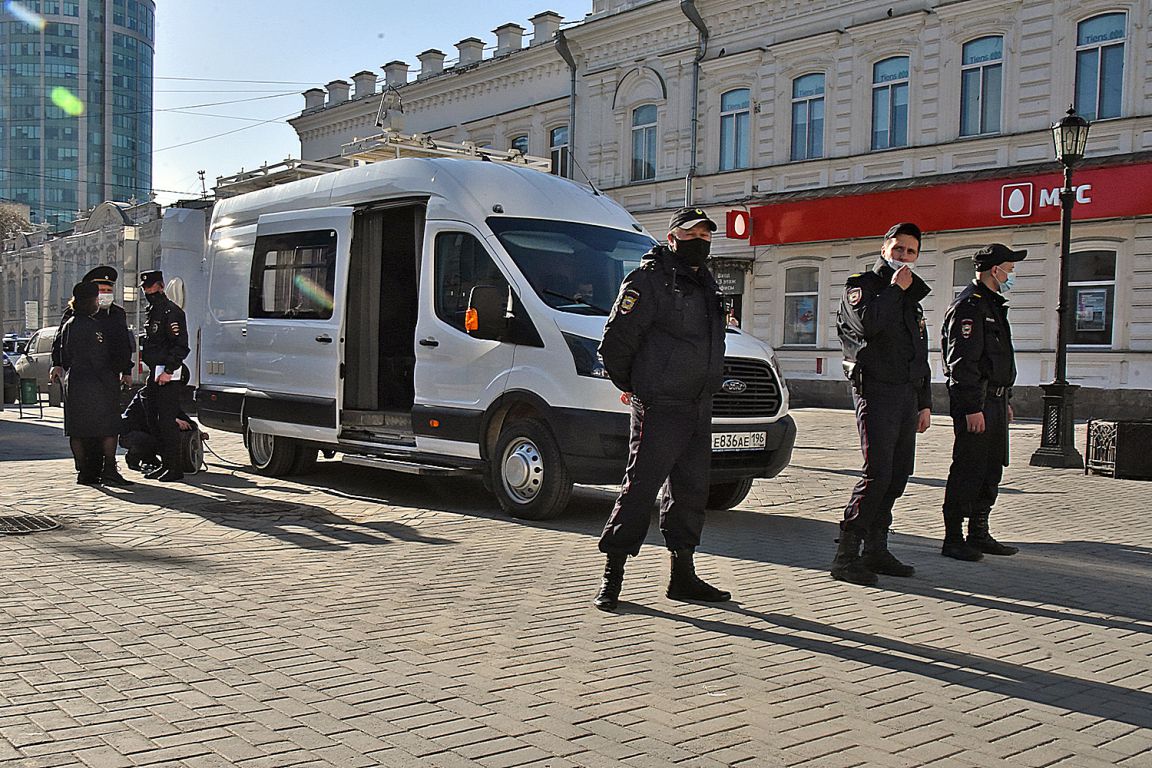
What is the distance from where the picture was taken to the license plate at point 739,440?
8570mm

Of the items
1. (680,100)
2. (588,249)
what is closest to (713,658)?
(588,249)

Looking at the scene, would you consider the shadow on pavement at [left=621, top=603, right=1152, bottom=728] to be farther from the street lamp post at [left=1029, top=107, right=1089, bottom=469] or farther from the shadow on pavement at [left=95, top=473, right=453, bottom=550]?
the street lamp post at [left=1029, top=107, right=1089, bottom=469]

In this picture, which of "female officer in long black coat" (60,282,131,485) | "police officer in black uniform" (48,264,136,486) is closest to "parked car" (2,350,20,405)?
"police officer in black uniform" (48,264,136,486)

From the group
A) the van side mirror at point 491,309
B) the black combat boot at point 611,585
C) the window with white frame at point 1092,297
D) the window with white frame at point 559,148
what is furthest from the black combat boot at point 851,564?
the window with white frame at point 559,148

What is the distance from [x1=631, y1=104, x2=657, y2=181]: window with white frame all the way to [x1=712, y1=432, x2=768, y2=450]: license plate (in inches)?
895

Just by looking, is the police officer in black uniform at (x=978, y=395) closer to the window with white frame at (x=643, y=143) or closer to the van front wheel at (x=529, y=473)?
the van front wheel at (x=529, y=473)

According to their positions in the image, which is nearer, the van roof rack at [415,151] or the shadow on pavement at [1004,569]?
the shadow on pavement at [1004,569]

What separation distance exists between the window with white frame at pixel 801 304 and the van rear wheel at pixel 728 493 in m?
18.0

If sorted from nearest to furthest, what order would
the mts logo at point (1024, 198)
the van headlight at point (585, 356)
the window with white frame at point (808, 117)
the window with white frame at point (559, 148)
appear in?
the van headlight at point (585, 356), the mts logo at point (1024, 198), the window with white frame at point (808, 117), the window with white frame at point (559, 148)

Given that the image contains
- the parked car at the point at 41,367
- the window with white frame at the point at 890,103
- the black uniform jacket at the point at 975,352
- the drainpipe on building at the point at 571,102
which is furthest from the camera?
the drainpipe on building at the point at 571,102

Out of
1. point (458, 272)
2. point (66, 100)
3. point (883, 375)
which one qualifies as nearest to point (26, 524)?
point (458, 272)

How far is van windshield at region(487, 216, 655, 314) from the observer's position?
914 centimetres

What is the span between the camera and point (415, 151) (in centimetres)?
1245

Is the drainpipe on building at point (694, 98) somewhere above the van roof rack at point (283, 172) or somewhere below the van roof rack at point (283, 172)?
above
